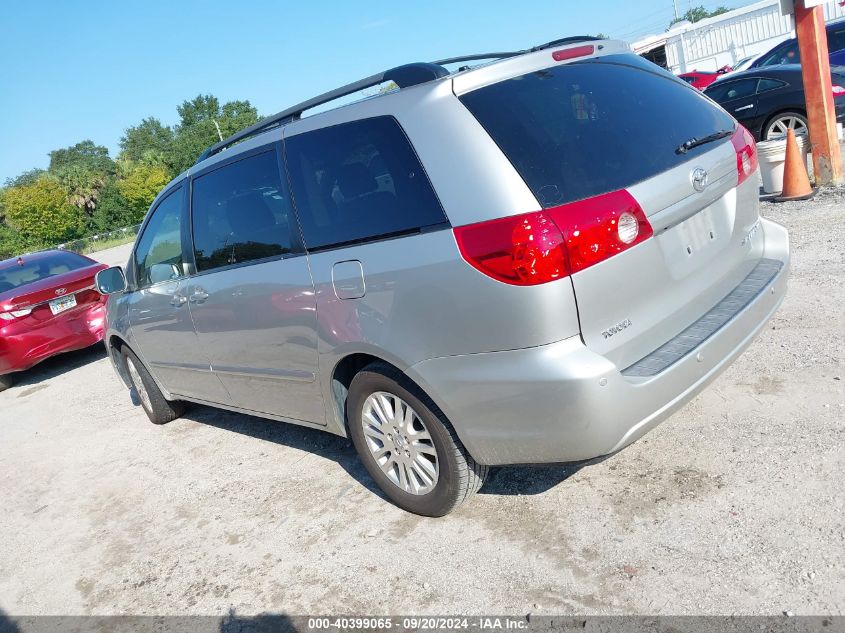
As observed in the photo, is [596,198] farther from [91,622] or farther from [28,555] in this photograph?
[28,555]

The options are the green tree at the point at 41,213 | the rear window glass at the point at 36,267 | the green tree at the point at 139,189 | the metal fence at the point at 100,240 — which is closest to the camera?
the rear window glass at the point at 36,267

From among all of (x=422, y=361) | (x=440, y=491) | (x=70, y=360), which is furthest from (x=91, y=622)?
(x=70, y=360)

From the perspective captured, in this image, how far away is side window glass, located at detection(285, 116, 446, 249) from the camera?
2948 millimetres

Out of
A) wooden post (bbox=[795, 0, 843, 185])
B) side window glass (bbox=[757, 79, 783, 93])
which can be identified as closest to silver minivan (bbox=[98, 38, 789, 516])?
wooden post (bbox=[795, 0, 843, 185])

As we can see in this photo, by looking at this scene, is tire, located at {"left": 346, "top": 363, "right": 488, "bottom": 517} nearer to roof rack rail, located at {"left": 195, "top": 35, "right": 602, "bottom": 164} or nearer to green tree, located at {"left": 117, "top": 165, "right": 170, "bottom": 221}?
roof rack rail, located at {"left": 195, "top": 35, "right": 602, "bottom": 164}

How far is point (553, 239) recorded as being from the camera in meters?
2.54

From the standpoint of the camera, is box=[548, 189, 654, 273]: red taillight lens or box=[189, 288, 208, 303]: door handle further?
box=[189, 288, 208, 303]: door handle

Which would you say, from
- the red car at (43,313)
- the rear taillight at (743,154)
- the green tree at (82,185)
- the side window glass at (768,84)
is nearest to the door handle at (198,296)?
the rear taillight at (743,154)

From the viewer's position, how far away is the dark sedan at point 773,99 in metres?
10.7

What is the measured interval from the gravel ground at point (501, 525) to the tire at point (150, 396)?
66 centimetres

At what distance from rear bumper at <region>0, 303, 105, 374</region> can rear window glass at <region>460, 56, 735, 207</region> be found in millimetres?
6803

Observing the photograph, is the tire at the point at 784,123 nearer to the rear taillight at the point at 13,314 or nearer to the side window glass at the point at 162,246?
the side window glass at the point at 162,246

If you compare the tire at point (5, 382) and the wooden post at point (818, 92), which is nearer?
the wooden post at point (818, 92)

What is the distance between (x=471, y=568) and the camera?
299 centimetres
